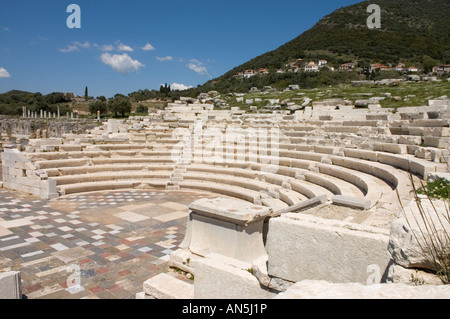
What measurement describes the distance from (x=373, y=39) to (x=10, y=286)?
6957 centimetres

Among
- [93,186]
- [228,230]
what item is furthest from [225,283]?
[93,186]

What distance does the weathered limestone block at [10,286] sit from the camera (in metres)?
4.10

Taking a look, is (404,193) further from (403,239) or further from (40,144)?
(40,144)

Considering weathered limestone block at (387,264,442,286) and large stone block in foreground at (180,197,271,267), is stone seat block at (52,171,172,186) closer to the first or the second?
large stone block in foreground at (180,197,271,267)

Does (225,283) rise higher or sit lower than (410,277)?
lower

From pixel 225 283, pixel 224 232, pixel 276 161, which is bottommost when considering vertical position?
pixel 225 283

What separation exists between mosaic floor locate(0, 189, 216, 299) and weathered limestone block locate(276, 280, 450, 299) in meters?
3.48

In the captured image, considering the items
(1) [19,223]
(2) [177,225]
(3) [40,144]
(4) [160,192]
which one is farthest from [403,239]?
(3) [40,144]

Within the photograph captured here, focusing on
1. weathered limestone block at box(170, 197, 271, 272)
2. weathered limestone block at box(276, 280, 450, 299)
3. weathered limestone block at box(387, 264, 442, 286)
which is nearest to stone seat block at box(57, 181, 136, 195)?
weathered limestone block at box(170, 197, 271, 272)

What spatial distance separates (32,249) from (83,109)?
72.4m

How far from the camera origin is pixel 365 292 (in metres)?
1.95

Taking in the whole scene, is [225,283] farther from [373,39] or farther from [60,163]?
[373,39]

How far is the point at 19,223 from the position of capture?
8.12m

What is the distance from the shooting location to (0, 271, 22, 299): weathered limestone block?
4.10 meters
